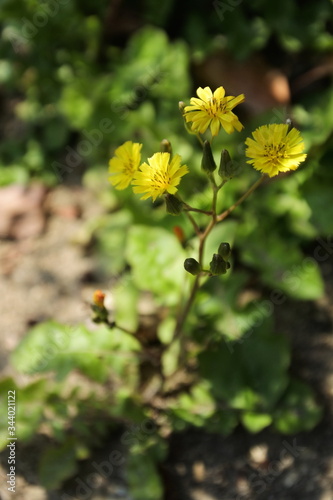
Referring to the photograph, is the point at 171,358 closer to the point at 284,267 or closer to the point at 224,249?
the point at 284,267

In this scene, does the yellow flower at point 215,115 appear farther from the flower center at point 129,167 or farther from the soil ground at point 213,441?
the soil ground at point 213,441

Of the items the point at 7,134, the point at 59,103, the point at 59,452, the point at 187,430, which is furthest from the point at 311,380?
the point at 7,134

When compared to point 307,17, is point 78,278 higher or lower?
lower

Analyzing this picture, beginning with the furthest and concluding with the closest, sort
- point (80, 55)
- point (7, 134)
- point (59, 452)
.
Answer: point (7, 134), point (80, 55), point (59, 452)

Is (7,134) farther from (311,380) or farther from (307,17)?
(311,380)

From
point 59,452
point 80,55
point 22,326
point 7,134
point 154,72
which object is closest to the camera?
point 59,452

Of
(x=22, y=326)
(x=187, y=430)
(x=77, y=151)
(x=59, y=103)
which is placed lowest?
(x=187, y=430)

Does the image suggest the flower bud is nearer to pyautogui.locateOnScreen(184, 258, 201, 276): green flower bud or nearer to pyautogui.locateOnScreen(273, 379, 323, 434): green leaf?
pyautogui.locateOnScreen(184, 258, 201, 276): green flower bud

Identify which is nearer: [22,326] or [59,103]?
[22,326]
